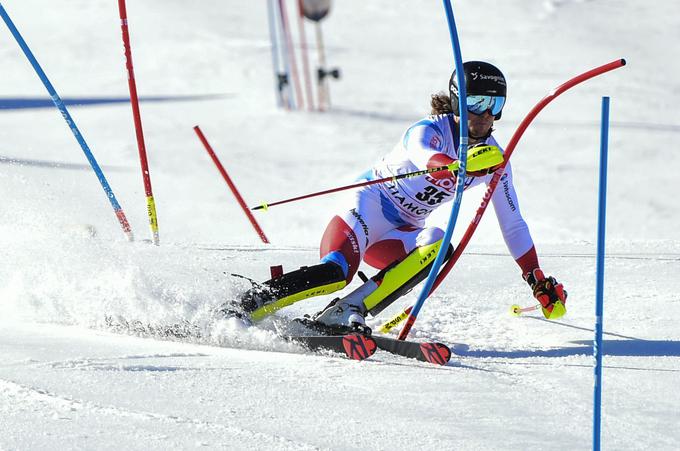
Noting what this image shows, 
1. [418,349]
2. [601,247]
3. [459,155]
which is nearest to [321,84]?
[459,155]

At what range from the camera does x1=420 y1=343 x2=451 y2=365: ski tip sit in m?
3.59

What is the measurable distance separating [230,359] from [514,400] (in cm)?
95

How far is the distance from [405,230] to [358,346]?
0.92m

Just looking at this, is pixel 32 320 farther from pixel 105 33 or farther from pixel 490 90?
pixel 105 33

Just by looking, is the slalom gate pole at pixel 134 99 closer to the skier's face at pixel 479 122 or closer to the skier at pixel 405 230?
the skier at pixel 405 230

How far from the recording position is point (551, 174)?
1255cm

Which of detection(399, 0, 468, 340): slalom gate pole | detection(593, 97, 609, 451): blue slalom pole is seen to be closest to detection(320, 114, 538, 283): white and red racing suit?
→ detection(399, 0, 468, 340): slalom gate pole

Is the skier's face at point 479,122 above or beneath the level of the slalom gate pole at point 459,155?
above

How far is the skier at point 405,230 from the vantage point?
3986 millimetres

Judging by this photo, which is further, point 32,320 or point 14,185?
point 14,185

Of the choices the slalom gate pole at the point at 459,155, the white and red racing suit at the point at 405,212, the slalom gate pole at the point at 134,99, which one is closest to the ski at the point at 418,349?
the slalom gate pole at the point at 459,155

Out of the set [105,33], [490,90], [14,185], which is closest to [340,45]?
[105,33]

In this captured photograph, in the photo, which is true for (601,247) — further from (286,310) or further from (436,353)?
(286,310)

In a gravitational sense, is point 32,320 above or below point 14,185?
below
